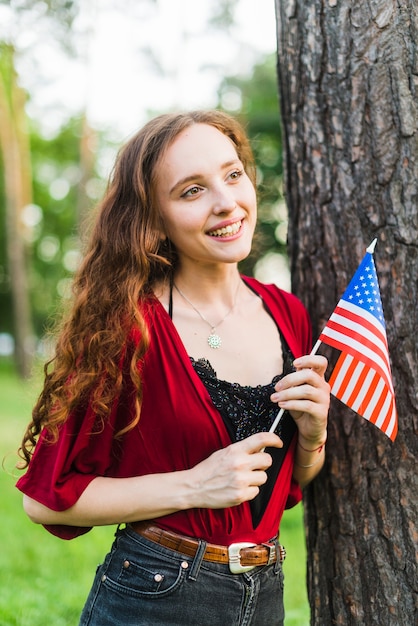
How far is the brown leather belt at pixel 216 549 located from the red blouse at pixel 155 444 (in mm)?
26

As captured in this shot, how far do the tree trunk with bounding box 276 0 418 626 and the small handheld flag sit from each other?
1.09 feet

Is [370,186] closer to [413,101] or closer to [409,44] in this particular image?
[413,101]

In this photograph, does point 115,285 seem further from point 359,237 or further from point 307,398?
point 359,237

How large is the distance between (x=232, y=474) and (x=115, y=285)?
0.78m

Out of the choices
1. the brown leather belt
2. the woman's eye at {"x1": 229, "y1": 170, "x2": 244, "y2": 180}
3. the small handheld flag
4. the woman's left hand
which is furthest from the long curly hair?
the small handheld flag

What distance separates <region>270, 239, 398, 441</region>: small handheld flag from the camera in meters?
2.39

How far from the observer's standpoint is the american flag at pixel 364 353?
2.39 m

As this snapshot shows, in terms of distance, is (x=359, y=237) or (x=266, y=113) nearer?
(x=359, y=237)

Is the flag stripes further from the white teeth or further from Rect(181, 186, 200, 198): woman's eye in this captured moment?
Rect(181, 186, 200, 198): woman's eye

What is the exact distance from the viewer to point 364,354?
2395 mm

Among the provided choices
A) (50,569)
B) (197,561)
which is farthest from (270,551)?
(50,569)

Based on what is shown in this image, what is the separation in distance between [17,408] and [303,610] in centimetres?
1103

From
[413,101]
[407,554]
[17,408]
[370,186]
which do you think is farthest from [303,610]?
[17,408]

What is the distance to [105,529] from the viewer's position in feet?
21.3
